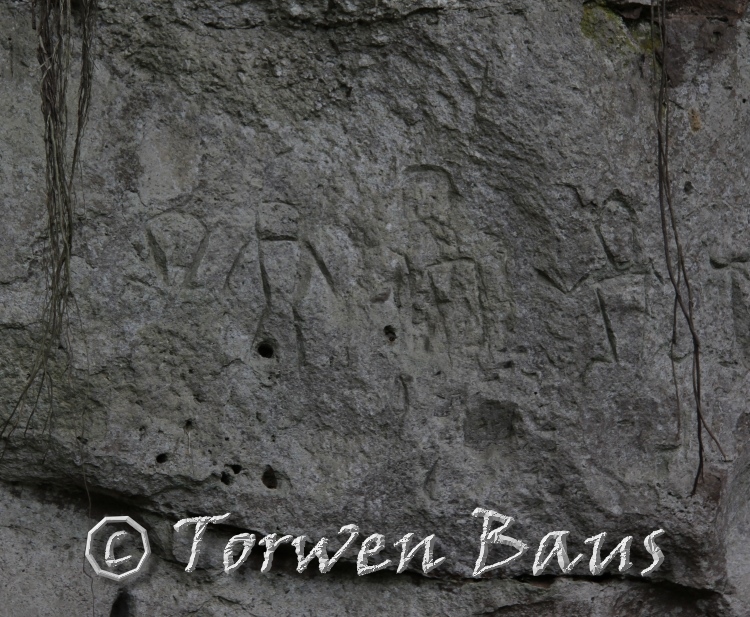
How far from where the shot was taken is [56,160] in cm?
198

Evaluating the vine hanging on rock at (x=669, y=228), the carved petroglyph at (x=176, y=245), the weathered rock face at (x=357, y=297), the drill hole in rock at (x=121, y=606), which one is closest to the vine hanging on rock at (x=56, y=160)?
the weathered rock face at (x=357, y=297)

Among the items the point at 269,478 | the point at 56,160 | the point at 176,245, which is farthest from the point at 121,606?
the point at 56,160

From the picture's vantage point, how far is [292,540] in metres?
2.10

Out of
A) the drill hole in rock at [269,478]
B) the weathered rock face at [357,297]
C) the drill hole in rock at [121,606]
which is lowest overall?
the drill hole in rock at [121,606]

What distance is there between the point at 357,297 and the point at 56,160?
639mm

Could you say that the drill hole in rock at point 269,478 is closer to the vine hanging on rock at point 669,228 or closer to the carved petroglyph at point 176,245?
the carved petroglyph at point 176,245

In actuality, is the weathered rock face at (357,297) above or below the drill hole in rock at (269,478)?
above

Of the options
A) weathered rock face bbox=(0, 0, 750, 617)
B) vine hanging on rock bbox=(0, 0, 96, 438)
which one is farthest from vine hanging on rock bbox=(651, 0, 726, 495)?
vine hanging on rock bbox=(0, 0, 96, 438)

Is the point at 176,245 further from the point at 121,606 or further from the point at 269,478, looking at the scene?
the point at 121,606

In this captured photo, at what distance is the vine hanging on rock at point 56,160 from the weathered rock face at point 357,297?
3 centimetres

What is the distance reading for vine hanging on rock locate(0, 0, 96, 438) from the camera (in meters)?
1.97

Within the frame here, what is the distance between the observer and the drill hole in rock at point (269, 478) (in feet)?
6.83

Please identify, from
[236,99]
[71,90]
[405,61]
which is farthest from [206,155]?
[405,61]

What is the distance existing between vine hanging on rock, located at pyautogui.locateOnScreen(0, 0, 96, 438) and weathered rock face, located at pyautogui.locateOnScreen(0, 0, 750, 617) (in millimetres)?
29
